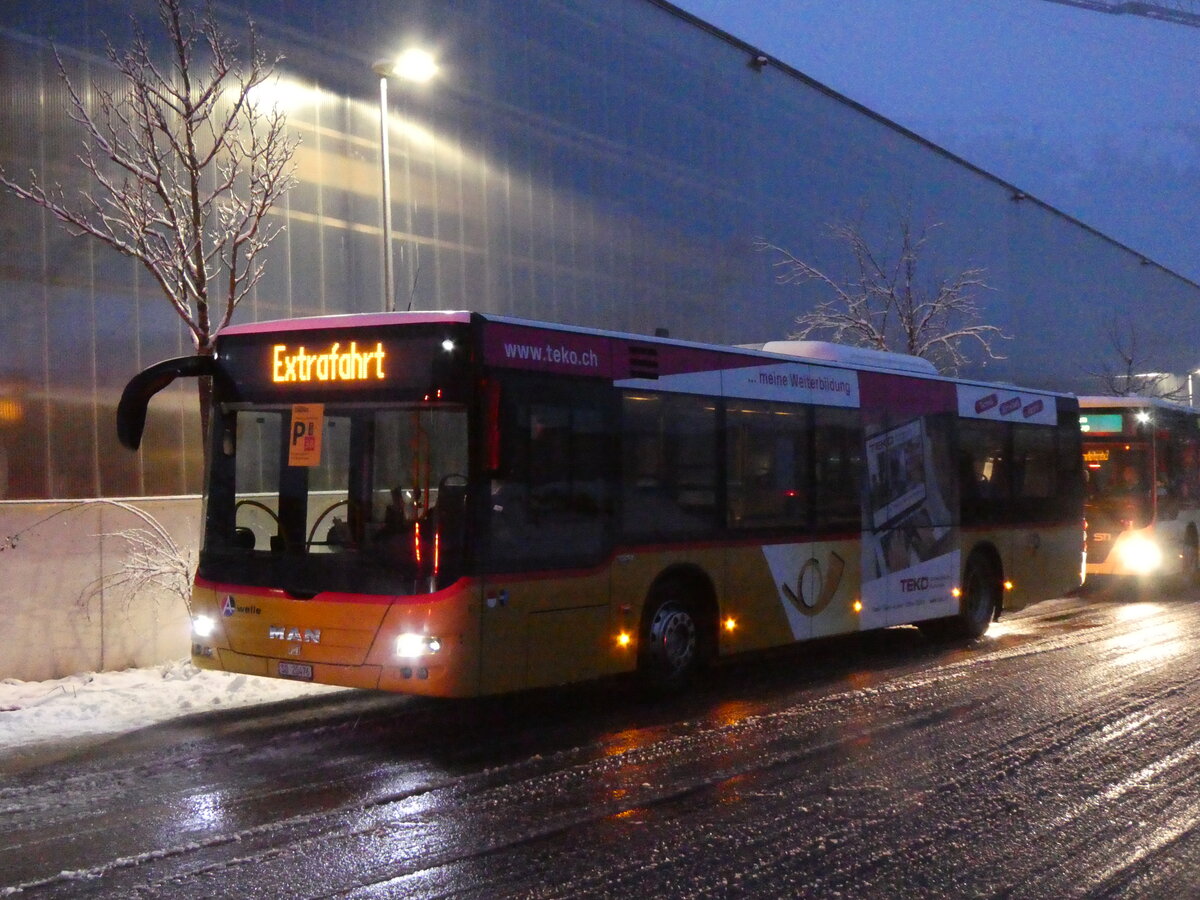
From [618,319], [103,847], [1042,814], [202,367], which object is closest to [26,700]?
[202,367]

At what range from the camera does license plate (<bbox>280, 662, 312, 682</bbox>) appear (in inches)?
349

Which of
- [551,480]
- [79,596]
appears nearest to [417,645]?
[551,480]

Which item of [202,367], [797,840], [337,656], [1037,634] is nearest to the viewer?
[797,840]

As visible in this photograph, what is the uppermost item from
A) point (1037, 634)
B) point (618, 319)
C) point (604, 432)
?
point (618, 319)

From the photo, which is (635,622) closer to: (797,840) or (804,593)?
(804,593)

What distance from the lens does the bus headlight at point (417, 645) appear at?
334 inches

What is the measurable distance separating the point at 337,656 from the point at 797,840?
3.72 meters

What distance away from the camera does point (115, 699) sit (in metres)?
10.9

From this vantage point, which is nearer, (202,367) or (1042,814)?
(1042,814)

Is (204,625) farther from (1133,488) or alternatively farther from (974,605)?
(1133,488)

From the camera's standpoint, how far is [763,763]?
26.9 feet

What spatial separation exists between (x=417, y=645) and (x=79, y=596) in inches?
230

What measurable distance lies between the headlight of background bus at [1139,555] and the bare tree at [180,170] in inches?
570

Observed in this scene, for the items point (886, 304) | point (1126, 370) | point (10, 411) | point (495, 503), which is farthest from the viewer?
point (1126, 370)
